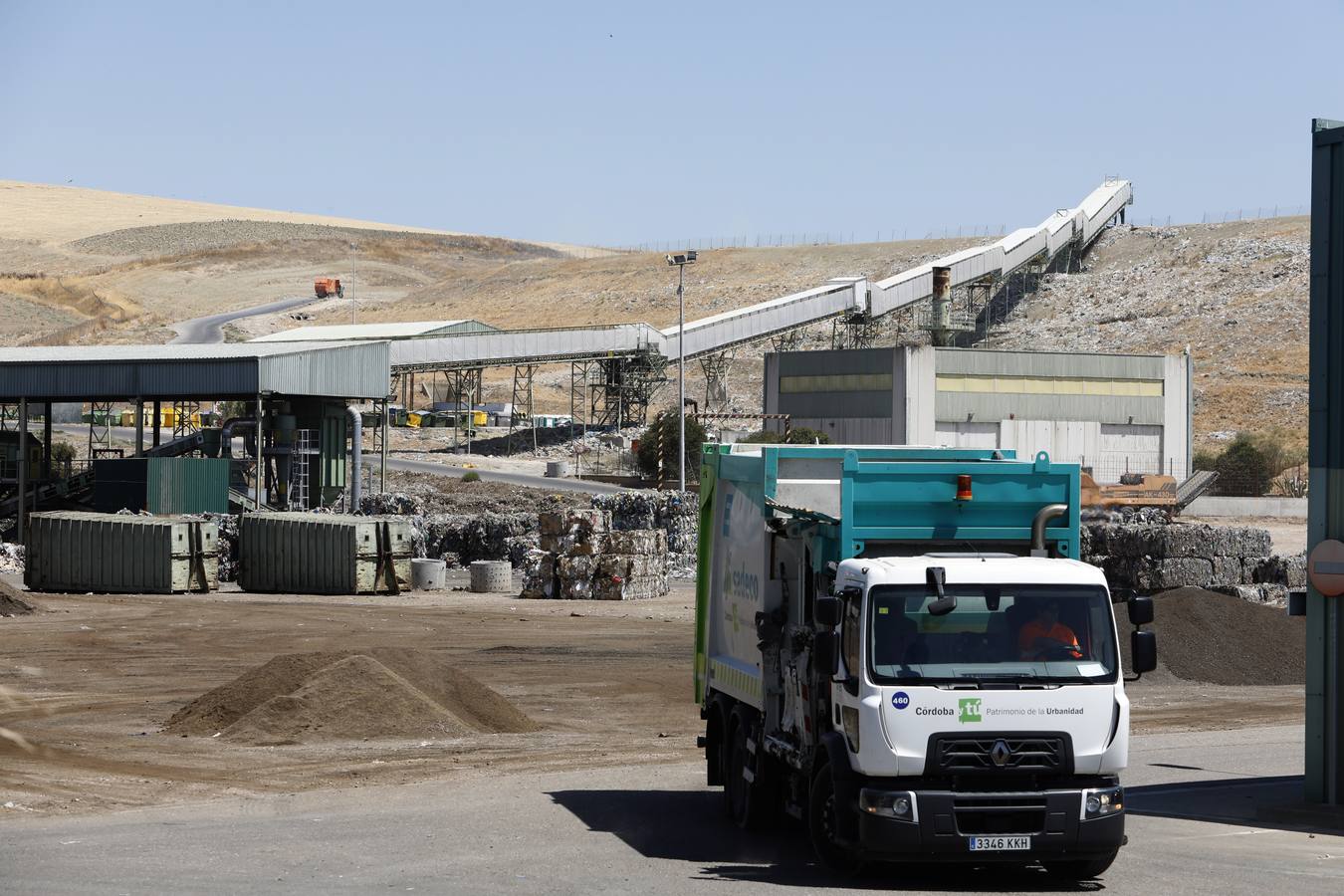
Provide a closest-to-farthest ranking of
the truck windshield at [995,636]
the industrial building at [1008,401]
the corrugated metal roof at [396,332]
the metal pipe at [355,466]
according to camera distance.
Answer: the truck windshield at [995,636]
the metal pipe at [355,466]
the industrial building at [1008,401]
the corrugated metal roof at [396,332]

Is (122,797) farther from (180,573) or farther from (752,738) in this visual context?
(180,573)

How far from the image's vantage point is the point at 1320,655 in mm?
15945

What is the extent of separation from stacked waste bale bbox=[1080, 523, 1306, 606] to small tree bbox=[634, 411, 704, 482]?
3964 centimetres

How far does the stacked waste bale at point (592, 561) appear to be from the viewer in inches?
1766

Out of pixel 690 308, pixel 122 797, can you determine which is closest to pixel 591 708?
pixel 122 797

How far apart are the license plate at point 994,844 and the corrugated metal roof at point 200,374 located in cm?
4733

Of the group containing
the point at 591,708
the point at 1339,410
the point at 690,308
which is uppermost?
the point at 690,308

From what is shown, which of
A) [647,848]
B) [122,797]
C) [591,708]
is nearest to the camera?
[647,848]

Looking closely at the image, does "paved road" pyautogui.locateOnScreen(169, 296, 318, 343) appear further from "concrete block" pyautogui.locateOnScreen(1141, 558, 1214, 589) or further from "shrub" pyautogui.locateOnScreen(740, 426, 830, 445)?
"concrete block" pyautogui.locateOnScreen(1141, 558, 1214, 589)

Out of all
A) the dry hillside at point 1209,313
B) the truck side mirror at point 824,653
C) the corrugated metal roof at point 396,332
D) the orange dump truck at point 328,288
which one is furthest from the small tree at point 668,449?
the orange dump truck at point 328,288

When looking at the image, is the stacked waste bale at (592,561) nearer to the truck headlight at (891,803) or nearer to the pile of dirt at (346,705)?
the pile of dirt at (346,705)

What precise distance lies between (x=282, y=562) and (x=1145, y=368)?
48.1 m

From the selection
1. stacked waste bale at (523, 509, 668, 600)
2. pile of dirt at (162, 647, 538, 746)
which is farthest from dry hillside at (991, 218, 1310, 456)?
pile of dirt at (162, 647, 538, 746)

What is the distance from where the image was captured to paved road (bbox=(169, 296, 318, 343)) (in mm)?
144125
